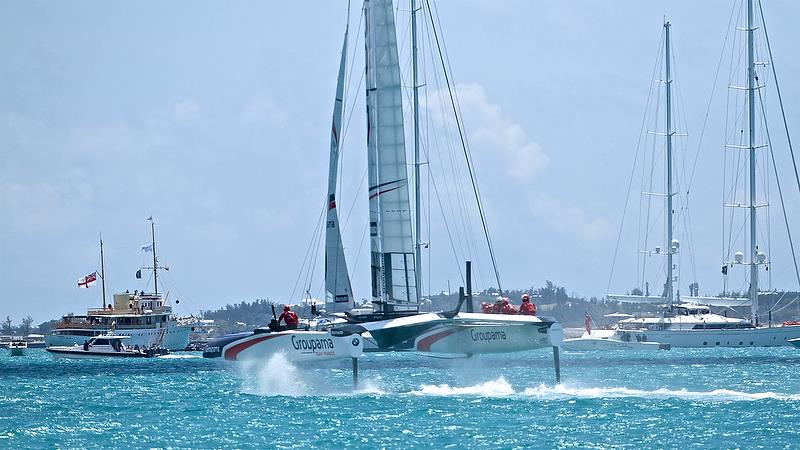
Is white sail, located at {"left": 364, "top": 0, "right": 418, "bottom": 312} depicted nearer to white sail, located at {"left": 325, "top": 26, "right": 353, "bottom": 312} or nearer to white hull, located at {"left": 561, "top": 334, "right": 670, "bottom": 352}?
white sail, located at {"left": 325, "top": 26, "right": 353, "bottom": 312}

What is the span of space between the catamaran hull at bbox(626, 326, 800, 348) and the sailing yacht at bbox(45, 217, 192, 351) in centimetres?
4316

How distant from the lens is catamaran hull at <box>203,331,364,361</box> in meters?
40.0

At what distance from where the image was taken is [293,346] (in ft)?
133

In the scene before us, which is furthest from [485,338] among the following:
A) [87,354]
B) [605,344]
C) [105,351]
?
[87,354]

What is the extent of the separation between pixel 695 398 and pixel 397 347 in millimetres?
8380

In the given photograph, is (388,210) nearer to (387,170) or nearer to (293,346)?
(387,170)

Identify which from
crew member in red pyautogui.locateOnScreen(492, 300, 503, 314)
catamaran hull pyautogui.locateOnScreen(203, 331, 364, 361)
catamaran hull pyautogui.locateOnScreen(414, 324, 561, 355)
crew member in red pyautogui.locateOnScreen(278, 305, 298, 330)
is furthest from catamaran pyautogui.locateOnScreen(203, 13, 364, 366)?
crew member in red pyautogui.locateOnScreen(492, 300, 503, 314)

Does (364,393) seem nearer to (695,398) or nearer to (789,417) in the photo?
(695,398)

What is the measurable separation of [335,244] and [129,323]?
7308 cm

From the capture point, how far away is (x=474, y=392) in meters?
42.8

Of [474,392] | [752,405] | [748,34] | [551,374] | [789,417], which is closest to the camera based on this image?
[789,417]

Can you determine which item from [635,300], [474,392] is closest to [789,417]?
[474,392]

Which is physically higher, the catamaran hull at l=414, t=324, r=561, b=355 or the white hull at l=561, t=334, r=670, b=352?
the catamaran hull at l=414, t=324, r=561, b=355

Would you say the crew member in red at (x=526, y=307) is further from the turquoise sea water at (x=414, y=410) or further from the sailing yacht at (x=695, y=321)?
the sailing yacht at (x=695, y=321)
